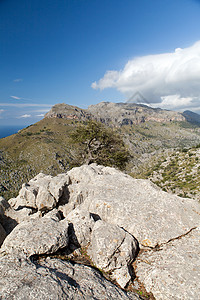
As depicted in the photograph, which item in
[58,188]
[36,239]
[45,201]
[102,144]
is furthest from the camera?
[102,144]

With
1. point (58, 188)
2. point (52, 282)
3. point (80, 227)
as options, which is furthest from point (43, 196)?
point (52, 282)

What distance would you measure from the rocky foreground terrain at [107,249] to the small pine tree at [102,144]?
77.1ft

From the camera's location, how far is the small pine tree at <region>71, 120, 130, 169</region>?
3994cm

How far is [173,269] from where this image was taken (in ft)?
29.3

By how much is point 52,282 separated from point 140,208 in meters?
9.13

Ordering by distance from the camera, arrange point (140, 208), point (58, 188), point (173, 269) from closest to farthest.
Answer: point (173, 269) → point (140, 208) → point (58, 188)

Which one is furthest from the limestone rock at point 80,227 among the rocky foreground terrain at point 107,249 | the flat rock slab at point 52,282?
the flat rock slab at point 52,282

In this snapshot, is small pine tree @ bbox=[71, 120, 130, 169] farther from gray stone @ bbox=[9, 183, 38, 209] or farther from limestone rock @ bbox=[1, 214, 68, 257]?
limestone rock @ bbox=[1, 214, 68, 257]

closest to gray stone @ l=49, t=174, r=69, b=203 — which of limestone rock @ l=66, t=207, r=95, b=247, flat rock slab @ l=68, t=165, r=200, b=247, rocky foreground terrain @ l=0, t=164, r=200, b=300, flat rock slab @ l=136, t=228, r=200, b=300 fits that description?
rocky foreground terrain @ l=0, t=164, r=200, b=300

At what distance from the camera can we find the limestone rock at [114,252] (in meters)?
9.48

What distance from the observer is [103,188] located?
56.6 feet

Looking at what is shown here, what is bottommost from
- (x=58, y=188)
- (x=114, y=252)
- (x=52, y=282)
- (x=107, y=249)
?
(x=114, y=252)

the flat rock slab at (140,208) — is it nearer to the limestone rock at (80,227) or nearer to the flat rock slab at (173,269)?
the flat rock slab at (173,269)

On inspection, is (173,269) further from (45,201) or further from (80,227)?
(45,201)
